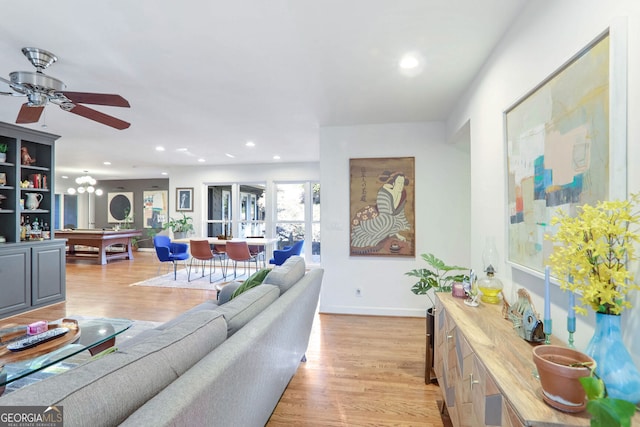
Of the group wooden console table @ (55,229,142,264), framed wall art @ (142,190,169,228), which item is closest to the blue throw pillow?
wooden console table @ (55,229,142,264)

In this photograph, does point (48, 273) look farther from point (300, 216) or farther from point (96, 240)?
point (300, 216)

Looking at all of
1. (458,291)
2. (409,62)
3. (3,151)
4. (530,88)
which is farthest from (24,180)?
(530,88)

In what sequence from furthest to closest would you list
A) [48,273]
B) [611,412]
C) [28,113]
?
1. [48,273]
2. [28,113]
3. [611,412]

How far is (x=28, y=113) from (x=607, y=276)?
12.8ft

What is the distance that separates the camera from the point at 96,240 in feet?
24.5

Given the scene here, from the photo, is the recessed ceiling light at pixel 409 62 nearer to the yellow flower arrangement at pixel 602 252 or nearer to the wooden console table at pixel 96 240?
the yellow flower arrangement at pixel 602 252

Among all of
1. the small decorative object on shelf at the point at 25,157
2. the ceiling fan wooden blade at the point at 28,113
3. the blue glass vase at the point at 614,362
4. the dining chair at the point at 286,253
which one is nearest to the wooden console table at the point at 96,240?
the small decorative object on shelf at the point at 25,157

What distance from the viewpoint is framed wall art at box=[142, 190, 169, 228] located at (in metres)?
9.84

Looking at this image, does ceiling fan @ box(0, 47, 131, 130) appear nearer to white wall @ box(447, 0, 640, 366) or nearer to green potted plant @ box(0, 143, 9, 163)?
green potted plant @ box(0, 143, 9, 163)

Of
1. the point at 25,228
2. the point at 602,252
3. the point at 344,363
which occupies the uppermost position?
the point at 602,252

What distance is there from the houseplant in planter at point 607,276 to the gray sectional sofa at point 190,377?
3.92 feet

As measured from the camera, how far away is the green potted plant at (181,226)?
7.49 meters

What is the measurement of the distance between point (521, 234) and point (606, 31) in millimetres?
994

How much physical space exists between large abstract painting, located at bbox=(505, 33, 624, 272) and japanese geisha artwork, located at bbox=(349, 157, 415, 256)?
1.96 metres
